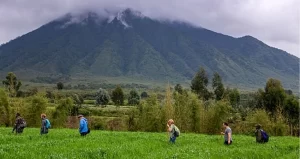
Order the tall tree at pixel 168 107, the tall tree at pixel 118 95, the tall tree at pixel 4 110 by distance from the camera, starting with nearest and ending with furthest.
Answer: the tall tree at pixel 168 107, the tall tree at pixel 4 110, the tall tree at pixel 118 95

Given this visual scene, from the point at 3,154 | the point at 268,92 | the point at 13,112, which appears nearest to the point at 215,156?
the point at 3,154

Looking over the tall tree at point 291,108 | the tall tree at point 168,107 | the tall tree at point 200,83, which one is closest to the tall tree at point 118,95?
the tall tree at point 200,83

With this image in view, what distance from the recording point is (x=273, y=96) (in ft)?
283

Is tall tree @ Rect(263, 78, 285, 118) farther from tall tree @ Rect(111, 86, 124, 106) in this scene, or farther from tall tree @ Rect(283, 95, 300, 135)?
tall tree @ Rect(111, 86, 124, 106)

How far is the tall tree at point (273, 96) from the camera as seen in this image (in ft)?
280

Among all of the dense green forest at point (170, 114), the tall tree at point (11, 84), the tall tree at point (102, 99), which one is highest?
the tall tree at point (11, 84)

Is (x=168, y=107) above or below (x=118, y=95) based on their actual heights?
Result: below

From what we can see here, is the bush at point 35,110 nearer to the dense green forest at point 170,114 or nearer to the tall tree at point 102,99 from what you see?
the dense green forest at point 170,114

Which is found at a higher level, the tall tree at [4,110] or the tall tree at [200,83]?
the tall tree at [200,83]

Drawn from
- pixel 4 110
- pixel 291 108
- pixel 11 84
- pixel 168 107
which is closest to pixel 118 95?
pixel 11 84

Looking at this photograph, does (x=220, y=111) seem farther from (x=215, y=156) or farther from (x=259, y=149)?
(x=215, y=156)

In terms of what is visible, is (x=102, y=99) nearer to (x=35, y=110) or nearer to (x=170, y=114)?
(x=35, y=110)

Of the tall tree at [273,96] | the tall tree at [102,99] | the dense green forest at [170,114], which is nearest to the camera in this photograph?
the dense green forest at [170,114]

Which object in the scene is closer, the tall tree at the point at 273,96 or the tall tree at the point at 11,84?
the tall tree at the point at 11,84
